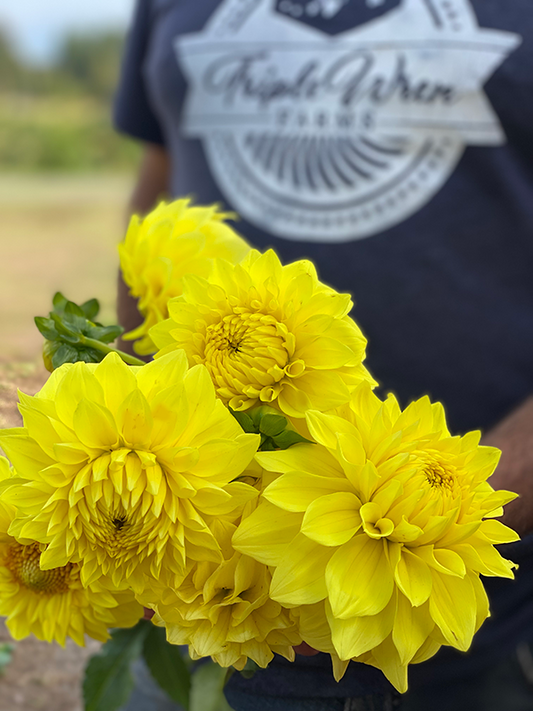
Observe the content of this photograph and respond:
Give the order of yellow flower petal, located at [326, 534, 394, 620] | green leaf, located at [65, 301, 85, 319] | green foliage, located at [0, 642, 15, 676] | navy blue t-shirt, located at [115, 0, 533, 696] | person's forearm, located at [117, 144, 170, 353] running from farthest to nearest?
person's forearm, located at [117, 144, 170, 353] < navy blue t-shirt, located at [115, 0, 533, 696] < green foliage, located at [0, 642, 15, 676] < green leaf, located at [65, 301, 85, 319] < yellow flower petal, located at [326, 534, 394, 620]

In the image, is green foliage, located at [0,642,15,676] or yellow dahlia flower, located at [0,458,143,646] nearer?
yellow dahlia flower, located at [0,458,143,646]

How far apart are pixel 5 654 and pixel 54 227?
21.8 feet

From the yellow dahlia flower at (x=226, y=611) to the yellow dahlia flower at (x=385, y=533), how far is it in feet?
0.08

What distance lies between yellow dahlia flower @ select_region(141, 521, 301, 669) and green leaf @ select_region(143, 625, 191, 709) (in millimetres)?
314

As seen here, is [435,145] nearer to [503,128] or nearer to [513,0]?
[503,128]

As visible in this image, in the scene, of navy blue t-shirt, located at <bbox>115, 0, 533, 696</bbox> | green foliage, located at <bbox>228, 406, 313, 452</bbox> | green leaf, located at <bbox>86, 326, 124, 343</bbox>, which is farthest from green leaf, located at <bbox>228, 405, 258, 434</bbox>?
navy blue t-shirt, located at <bbox>115, 0, 533, 696</bbox>

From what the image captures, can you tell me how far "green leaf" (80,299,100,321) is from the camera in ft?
1.42

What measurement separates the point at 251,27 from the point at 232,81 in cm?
9

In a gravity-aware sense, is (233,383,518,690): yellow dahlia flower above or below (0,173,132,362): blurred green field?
above

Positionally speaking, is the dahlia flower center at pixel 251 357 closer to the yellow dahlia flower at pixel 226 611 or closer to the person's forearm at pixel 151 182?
the yellow dahlia flower at pixel 226 611

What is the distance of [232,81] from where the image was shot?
1027 millimetres

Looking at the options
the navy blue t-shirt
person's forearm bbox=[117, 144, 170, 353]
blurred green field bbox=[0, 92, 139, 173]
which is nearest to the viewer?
the navy blue t-shirt

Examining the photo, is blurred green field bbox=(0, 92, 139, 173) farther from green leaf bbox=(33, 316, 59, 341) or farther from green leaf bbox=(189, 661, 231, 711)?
green leaf bbox=(33, 316, 59, 341)

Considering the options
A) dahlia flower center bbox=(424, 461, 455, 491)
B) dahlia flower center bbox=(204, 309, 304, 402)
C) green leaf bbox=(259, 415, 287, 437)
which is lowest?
green leaf bbox=(259, 415, 287, 437)
